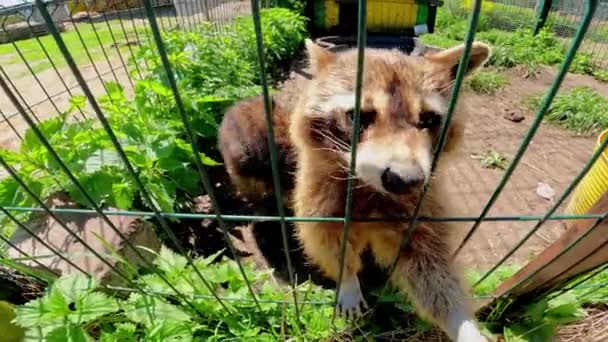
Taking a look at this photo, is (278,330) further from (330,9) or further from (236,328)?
(330,9)

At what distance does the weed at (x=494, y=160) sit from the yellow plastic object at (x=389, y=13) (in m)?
4.06

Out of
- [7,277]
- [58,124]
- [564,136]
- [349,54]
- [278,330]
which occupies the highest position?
[349,54]

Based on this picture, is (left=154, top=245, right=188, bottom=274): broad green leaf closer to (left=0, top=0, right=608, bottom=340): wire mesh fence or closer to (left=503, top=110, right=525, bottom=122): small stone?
(left=0, top=0, right=608, bottom=340): wire mesh fence

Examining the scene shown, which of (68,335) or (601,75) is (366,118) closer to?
Answer: (68,335)

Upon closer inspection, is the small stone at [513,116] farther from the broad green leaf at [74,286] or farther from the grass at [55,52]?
the grass at [55,52]

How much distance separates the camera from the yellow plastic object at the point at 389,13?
293 inches

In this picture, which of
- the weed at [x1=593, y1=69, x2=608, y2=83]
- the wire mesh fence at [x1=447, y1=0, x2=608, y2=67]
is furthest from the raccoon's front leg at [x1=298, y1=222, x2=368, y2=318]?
the weed at [x1=593, y1=69, x2=608, y2=83]

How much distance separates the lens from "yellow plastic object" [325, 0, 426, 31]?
7438mm

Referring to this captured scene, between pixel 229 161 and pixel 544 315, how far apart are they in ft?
7.80

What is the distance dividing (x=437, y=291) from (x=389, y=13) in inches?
274

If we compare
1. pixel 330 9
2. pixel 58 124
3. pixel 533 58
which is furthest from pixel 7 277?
pixel 533 58

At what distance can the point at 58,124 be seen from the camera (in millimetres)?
2398

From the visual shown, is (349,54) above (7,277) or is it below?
above

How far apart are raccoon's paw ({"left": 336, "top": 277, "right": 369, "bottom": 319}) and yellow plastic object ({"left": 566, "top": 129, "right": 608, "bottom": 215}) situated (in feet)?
5.39
